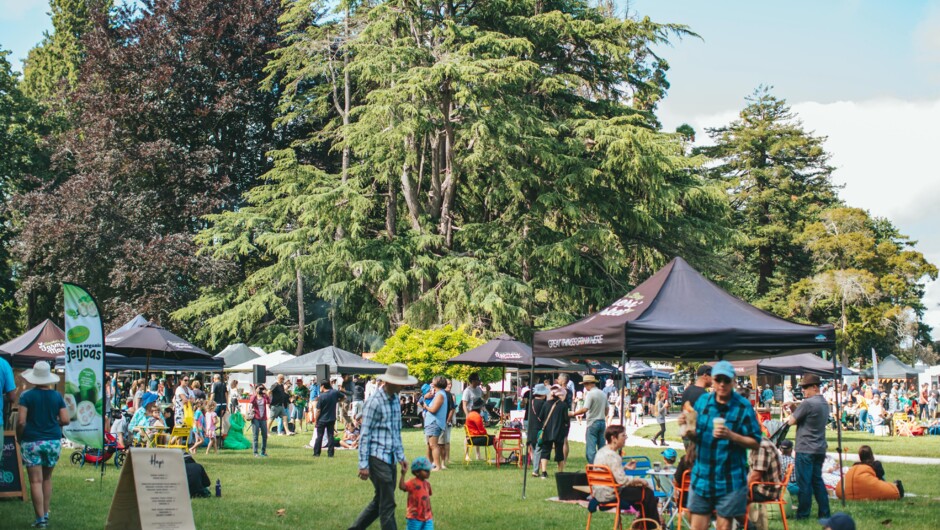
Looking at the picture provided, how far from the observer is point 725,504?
6.99 m

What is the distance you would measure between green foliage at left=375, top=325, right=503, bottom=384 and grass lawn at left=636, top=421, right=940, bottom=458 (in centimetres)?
612

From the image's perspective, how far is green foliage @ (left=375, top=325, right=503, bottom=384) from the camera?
30922mm

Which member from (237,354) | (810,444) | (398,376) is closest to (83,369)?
(398,376)

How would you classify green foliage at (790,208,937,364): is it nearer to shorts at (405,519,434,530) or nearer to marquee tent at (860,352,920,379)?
marquee tent at (860,352,920,379)

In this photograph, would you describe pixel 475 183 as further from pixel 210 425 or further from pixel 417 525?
pixel 417 525

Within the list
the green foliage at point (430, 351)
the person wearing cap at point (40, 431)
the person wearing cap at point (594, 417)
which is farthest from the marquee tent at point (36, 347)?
the green foliage at point (430, 351)

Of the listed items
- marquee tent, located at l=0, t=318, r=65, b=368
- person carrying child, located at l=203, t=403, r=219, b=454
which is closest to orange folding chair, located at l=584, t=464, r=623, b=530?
person carrying child, located at l=203, t=403, r=219, b=454

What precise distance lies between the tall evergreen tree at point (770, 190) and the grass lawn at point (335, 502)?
44283 millimetres

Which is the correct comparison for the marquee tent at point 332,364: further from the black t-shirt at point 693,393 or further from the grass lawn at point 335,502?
the black t-shirt at point 693,393

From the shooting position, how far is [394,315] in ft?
122

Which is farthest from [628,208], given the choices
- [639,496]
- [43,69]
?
[43,69]

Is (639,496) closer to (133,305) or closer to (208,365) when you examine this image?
(208,365)

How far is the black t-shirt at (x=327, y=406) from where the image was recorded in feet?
64.7

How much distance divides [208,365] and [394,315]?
1670 centimetres
